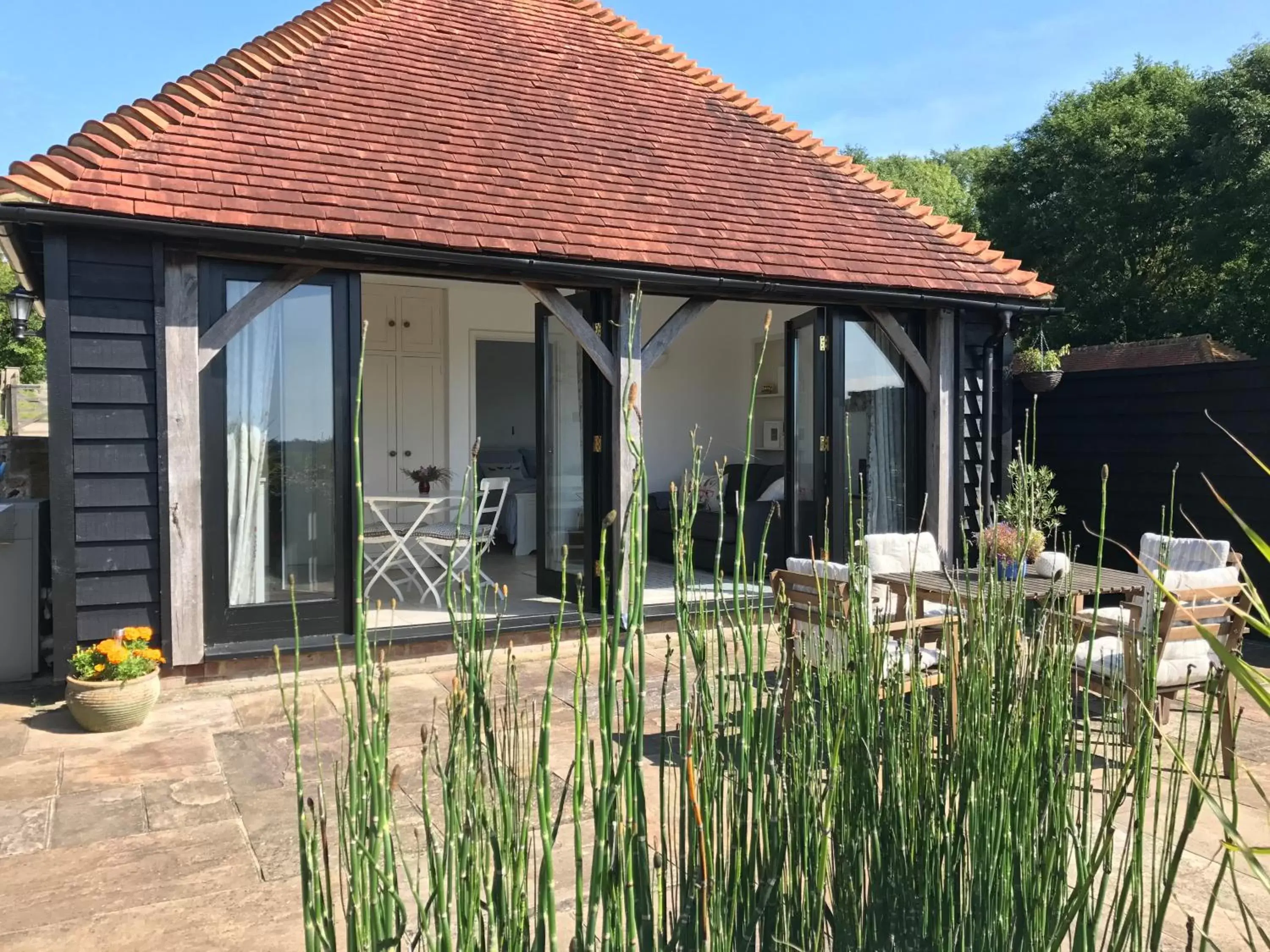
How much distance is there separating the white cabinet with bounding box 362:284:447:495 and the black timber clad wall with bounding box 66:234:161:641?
445 cm

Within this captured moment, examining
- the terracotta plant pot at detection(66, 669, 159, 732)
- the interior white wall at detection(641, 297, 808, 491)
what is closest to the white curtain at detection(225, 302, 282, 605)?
the terracotta plant pot at detection(66, 669, 159, 732)

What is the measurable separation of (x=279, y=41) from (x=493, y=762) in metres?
6.51

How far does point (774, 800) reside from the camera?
1569 millimetres

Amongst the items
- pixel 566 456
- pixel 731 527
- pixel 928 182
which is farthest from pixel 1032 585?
pixel 928 182

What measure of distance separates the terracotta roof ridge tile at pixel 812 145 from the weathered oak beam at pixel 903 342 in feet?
2.98

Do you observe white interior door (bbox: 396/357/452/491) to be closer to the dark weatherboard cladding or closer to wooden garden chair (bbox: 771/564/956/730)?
the dark weatherboard cladding

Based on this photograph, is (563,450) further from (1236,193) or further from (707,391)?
(1236,193)

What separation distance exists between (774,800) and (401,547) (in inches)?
199

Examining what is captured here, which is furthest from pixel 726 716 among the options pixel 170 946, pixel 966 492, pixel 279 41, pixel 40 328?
pixel 40 328

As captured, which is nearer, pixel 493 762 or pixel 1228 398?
pixel 493 762

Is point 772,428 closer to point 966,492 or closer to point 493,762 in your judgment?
point 966,492

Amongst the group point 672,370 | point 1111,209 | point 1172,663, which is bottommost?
point 1172,663

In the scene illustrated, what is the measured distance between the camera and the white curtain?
4.88 m

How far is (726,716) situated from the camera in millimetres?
1559
